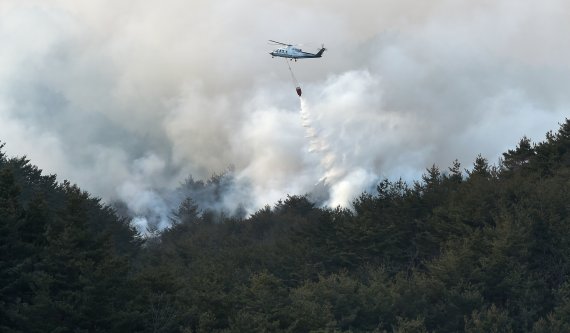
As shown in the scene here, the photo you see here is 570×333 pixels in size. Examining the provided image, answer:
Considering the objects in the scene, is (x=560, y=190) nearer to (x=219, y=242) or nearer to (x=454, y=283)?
(x=454, y=283)

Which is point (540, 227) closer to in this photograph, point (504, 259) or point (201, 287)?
point (504, 259)

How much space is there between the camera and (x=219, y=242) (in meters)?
132

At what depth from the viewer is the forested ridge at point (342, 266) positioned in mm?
44531

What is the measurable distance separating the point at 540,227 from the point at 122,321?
149 ft

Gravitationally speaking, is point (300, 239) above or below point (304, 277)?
above

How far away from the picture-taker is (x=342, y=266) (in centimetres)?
8738

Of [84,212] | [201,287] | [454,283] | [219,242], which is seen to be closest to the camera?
[84,212]

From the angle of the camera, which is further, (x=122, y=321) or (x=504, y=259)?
(x=504, y=259)

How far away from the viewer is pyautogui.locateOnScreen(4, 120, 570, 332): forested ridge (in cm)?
4453

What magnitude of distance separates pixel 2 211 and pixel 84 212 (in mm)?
4743

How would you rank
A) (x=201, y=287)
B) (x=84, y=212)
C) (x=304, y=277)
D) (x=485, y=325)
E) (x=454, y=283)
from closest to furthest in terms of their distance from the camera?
(x=84, y=212) < (x=201, y=287) < (x=485, y=325) < (x=454, y=283) < (x=304, y=277)

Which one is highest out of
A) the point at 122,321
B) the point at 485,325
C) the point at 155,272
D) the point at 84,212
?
the point at 84,212

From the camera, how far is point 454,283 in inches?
2608

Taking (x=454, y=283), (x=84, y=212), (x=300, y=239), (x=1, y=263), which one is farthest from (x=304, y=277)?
(x=1, y=263)
